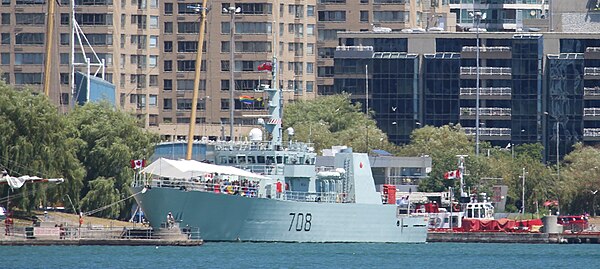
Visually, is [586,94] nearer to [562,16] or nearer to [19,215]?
[562,16]

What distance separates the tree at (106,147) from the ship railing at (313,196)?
1046cm

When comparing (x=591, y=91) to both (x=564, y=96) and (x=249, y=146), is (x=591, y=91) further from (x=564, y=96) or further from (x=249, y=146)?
(x=249, y=146)

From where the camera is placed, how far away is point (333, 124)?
19000 centimetres

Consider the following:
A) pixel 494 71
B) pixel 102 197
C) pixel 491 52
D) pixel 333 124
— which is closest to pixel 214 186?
pixel 102 197

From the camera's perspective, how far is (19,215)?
4461 inches

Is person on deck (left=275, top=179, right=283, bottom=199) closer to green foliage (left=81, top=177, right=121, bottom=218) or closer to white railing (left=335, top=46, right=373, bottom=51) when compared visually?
green foliage (left=81, top=177, right=121, bottom=218)

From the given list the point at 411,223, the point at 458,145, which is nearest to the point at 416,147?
the point at 458,145

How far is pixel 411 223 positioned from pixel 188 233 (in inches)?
895

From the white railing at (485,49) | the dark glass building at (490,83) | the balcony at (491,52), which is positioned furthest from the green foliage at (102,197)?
the balcony at (491,52)

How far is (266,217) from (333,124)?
72.5m

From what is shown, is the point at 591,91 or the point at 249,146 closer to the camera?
the point at 249,146

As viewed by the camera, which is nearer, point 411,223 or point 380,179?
point 411,223

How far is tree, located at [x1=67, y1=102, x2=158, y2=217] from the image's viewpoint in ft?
404

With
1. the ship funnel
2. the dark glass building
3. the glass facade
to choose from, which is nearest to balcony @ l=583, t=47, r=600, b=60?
the dark glass building
